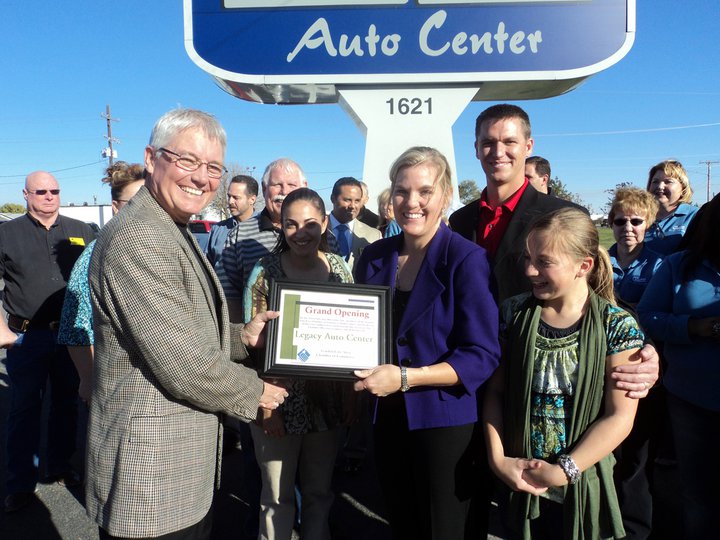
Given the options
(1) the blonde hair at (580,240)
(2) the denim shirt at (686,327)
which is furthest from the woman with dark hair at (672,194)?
(1) the blonde hair at (580,240)

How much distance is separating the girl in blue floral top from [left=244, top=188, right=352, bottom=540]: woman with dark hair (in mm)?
853

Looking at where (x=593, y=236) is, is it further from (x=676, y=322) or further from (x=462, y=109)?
(x=462, y=109)

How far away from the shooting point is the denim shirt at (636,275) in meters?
3.43

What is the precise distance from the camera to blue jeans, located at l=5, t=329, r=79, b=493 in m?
3.52

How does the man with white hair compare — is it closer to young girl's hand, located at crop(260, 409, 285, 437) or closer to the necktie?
young girl's hand, located at crop(260, 409, 285, 437)

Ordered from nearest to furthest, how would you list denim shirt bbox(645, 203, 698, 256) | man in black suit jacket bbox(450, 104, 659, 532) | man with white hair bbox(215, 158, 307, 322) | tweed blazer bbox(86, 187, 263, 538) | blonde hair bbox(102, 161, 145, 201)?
tweed blazer bbox(86, 187, 263, 538) < man in black suit jacket bbox(450, 104, 659, 532) < man with white hair bbox(215, 158, 307, 322) < blonde hair bbox(102, 161, 145, 201) < denim shirt bbox(645, 203, 698, 256)

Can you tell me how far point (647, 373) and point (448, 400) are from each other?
74cm

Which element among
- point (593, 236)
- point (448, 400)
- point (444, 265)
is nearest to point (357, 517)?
point (448, 400)

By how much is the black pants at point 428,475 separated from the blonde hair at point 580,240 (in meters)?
0.80

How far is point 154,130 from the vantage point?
1696 mm

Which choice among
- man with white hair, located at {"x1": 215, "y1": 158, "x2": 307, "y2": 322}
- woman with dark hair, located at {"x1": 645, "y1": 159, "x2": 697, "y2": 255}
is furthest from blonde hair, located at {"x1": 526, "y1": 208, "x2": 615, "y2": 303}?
woman with dark hair, located at {"x1": 645, "y1": 159, "x2": 697, "y2": 255}

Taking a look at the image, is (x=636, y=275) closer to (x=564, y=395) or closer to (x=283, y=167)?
(x=564, y=395)

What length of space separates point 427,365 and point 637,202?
2.47 meters

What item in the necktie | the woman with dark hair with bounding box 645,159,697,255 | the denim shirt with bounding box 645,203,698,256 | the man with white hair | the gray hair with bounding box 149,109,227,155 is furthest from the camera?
the necktie
